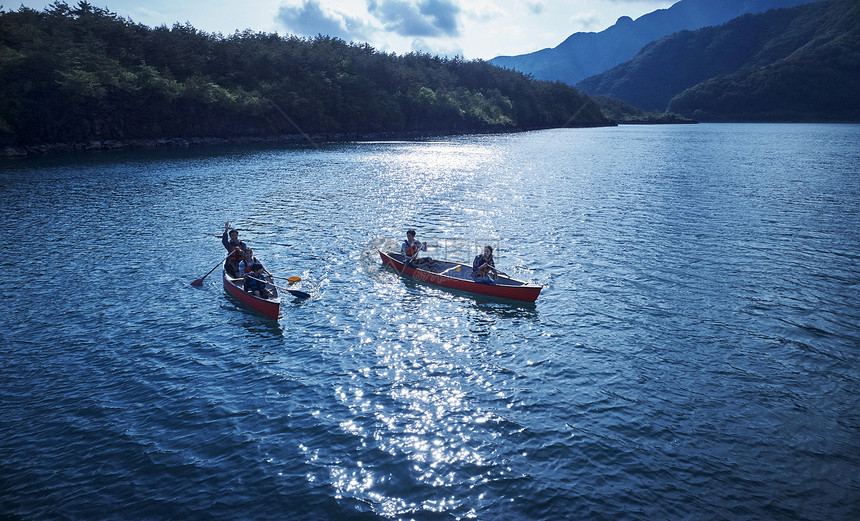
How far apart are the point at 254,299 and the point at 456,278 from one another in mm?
9586

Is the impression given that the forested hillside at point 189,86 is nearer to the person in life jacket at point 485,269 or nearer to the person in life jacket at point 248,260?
the person in life jacket at point 248,260

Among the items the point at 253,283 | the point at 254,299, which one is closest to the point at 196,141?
the point at 253,283

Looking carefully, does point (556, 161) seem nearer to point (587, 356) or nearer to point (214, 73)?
point (587, 356)

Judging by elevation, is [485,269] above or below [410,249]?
below

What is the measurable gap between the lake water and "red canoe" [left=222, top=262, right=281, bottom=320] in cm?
58

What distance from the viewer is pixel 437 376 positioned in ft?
54.0

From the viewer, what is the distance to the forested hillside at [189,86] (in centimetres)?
7944

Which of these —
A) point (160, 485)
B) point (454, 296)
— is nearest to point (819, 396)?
point (454, 296)

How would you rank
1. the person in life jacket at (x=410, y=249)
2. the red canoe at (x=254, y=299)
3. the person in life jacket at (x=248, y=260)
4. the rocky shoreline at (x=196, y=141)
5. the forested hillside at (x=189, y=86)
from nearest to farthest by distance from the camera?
the red canoe at (x=254, y=299), the person in life jacket at (x=248, y=260), the person in life jacket at (x=410, y=249), the rocky shoreline at (x=196, y=141), the forested hillside at (x=189, y=86)

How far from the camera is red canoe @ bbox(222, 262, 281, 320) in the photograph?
67.3 feet

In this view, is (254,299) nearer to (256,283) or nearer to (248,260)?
(256,283)

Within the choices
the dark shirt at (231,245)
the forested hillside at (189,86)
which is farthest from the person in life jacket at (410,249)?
the forested hillside at (189,86)

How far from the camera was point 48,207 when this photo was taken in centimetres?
4247

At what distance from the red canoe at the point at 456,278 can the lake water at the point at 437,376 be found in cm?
68
